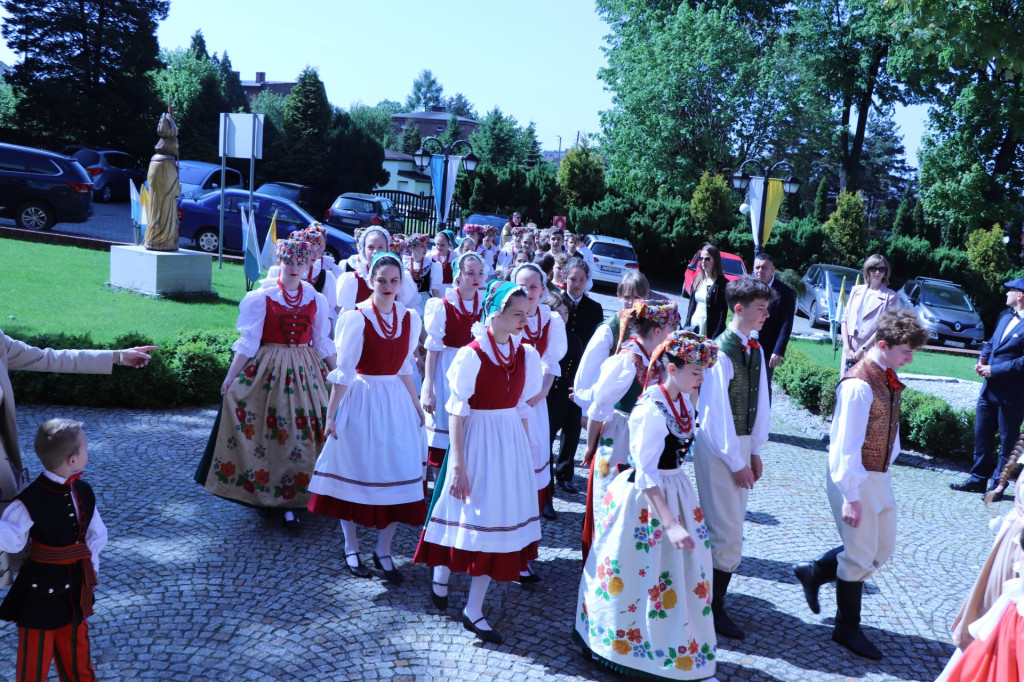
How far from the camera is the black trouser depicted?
6.97m

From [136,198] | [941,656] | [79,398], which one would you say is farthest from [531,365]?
[136,198]

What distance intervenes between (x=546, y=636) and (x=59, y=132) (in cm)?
3668

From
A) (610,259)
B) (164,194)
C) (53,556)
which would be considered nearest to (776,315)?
(53,556)

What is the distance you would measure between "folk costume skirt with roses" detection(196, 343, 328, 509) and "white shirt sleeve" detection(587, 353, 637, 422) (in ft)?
6.99

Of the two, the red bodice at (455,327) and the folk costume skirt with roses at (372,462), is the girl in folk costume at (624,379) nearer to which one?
the folk costume skirt with roses at (372,462)

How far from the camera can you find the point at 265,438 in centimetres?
568

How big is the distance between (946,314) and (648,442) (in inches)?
740

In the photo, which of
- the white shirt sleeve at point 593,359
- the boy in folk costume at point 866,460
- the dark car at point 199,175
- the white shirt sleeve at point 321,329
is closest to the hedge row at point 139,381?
the white shirt sleeve at point 321,329

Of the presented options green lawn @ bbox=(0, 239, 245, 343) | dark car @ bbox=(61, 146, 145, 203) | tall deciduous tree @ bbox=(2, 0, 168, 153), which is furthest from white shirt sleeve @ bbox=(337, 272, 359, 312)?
tall deciduous tree @ bbox=(2, 0, 168, 153)

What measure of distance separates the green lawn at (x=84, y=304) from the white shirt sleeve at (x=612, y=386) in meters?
6.31

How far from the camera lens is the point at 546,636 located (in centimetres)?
451

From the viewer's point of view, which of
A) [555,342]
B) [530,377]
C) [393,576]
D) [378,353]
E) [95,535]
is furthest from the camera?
[555,342]

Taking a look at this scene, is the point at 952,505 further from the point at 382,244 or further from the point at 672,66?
the point at 672,66

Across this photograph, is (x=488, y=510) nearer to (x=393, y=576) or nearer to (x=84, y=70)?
(x=393, y=576)
